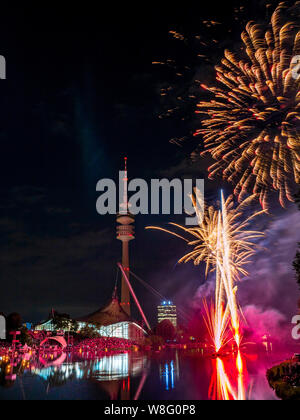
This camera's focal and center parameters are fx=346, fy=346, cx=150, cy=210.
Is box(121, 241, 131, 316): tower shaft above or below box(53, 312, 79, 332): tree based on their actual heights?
above

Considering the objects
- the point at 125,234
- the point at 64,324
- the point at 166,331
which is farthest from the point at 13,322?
the point at 125,234

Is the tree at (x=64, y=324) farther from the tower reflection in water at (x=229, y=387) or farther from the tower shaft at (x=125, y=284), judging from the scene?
the tower reflection in water at (x=229, y=387)

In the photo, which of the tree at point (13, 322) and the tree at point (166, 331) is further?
the tree at point (166, 331)

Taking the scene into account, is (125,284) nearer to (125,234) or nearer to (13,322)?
(125,234)

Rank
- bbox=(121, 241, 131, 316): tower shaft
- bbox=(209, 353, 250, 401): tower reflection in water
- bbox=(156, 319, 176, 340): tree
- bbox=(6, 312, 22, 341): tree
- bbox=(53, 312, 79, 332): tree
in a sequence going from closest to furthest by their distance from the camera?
bbox=(209, 353, 250, 401): tower reflection in water → bbox=(6, 312, 22, 341): tree → bbox=(53, 312, 79, 332): tree → bbox=(156, 319, 176, 340): tree → bbox=(121, 241, 131, 316): tower shaft

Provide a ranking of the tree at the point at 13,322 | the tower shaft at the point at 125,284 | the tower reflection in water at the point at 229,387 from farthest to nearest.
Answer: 1. the tower shaft at the point at 125,284
2. the tree at the point at 13,322
3. the tower reflection in water at the point at 229,387

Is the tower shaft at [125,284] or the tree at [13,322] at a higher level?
the tower shaft at [125,284]

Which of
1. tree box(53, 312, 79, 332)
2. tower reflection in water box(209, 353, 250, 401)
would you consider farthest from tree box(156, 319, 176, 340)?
tower reflection in water box(209, 353, 250, 401)

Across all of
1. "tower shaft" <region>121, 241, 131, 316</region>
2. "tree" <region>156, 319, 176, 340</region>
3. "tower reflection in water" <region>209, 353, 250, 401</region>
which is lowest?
"tower reflection in water" <region>209, 353, 250, 401</region>

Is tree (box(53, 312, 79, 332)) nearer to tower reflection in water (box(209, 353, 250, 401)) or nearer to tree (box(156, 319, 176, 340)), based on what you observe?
tree (box(156, 319, 176, 340))

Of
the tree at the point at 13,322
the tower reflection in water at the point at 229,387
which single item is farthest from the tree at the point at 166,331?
the tower reflection in water at the point at 229,387
